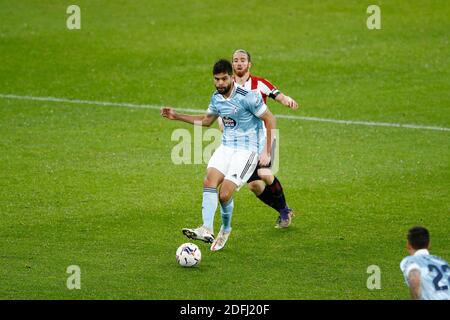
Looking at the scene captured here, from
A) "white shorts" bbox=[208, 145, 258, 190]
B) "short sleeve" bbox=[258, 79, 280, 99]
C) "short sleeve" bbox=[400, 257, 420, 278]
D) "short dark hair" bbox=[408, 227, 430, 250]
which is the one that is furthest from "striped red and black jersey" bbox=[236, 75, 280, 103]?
"short sleeve" bbox=[400, 257, 420, 278]

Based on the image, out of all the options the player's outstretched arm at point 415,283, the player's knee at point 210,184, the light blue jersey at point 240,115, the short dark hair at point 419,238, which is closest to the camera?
the player's outstretched arm at point 415,283

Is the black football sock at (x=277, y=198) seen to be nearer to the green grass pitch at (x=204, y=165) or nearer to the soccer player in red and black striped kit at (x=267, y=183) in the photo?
the soccer player in red and black striped kit at (x=267, y=183)

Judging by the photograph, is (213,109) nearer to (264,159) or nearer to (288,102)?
(264,159)

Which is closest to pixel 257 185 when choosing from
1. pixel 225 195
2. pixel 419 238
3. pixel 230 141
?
pixel 230 141

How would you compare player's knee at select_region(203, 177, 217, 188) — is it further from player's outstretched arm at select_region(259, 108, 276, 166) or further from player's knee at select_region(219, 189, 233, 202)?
player's outstretched arm at select_region(259, 108, 276, 166)

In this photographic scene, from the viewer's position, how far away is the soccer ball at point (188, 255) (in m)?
12.2

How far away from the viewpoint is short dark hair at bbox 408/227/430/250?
957cm

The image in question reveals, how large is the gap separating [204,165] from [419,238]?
28.7 ft

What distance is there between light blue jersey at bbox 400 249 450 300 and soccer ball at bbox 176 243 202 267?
11.3 feet

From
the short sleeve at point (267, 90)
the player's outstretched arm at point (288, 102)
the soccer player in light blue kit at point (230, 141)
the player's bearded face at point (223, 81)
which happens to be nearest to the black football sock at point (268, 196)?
the soccer player in light blue kit at point (230, 141)

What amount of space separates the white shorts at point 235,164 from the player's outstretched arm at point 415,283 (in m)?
4.09

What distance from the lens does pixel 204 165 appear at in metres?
18.0
